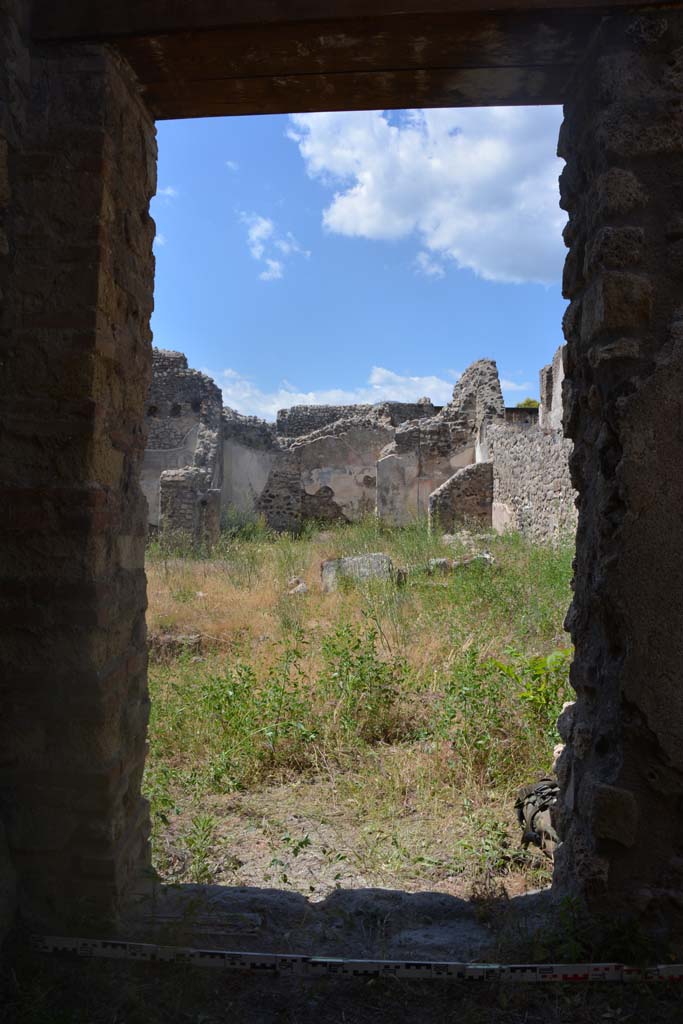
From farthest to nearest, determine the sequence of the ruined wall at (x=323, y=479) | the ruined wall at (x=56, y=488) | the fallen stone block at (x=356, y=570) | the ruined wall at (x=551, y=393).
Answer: the ruined wall at (x=323, y=479), the ruined wall at (x=551, y=393), the fallen stone block at (x=356, y=570), the ruined wall at (x=56, y=488)

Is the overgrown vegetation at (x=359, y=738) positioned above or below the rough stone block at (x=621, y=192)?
below

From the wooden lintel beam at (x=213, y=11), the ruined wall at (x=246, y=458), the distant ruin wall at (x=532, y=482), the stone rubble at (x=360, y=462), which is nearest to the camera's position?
the wooden lintel beam at (x=213, y=11)

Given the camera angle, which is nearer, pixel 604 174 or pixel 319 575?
pixel 604 174

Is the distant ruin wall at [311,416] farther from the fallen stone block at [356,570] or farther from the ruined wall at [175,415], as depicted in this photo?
the fallen stone block at [356,570]

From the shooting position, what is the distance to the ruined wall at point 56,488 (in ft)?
7.17

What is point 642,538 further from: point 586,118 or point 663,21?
point 663,21

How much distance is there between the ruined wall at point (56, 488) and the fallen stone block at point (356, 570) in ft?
19.0

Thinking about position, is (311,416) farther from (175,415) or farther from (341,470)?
(175,415)

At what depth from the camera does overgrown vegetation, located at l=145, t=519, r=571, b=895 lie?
10.0 feet

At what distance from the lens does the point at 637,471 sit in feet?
6.88

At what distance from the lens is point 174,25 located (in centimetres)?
216

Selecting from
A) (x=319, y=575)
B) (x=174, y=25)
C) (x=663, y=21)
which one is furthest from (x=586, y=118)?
(x=319, y=575)

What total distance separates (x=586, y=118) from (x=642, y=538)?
1.38 m

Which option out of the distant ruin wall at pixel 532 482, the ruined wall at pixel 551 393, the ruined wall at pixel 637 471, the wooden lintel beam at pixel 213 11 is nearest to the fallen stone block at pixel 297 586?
the distant ruin wall at pixel 532 482
